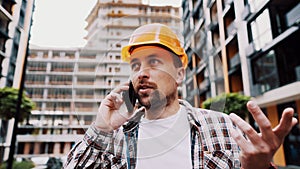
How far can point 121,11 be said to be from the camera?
0.92 ft

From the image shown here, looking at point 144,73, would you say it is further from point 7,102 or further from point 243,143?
point 7,102

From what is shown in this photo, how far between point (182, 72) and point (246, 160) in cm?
11

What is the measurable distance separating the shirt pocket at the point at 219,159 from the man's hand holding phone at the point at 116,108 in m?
0.09

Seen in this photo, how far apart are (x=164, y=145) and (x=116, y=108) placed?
6 cm

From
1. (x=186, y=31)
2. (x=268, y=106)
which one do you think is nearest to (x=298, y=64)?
(x=268, y=106)

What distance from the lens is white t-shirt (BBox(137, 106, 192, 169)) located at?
230mm

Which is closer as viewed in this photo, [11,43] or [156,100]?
[156,100]

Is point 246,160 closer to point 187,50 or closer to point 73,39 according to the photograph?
point 187,50

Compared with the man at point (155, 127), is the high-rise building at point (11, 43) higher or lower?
higher

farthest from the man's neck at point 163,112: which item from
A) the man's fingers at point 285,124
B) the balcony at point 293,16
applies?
the balcony at point 293,16

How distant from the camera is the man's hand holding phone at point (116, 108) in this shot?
216mm

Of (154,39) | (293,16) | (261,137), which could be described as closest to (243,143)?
(261,137)

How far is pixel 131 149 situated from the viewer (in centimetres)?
23

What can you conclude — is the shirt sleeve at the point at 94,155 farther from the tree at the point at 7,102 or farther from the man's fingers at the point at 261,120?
the tree at the point at 7,102
